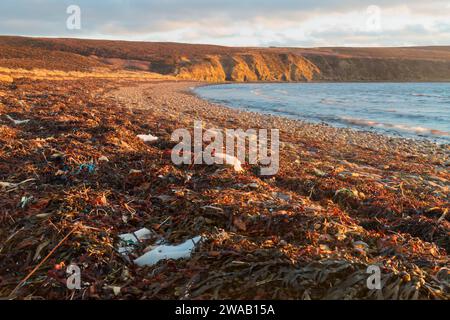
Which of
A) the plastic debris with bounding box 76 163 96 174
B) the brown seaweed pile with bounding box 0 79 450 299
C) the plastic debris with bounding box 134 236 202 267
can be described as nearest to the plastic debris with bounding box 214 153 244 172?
the brown seaweed pile with bounding box 0 79 450 299

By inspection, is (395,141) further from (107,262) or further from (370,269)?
(107,262)

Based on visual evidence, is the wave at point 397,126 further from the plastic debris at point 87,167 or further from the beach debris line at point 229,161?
the plastic debris at point 87,167

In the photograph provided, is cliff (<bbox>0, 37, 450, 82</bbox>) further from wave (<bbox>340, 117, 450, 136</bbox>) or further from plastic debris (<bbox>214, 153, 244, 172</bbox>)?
plastic debris (<bbox>214, 153, 244, 172</bbox>)

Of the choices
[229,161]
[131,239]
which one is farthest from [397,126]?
[131,239]

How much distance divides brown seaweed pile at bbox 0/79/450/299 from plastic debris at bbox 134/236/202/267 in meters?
0.08

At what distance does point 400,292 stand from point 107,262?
233cm

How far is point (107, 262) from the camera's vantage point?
3.07 m

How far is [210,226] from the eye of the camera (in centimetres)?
371

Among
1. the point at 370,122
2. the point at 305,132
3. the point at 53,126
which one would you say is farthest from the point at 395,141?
the point at 53,126

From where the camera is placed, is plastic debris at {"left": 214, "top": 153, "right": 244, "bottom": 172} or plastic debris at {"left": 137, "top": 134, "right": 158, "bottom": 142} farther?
plastic debris at {"left": 137, "top": 134, "right": 158, "bottom": 142}

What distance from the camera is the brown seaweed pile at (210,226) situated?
8.97 ft

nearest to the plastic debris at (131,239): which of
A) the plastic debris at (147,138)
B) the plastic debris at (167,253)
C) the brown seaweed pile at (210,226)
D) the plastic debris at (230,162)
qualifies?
the brown seaweed pile at (210,226)

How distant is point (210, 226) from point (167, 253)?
609mm

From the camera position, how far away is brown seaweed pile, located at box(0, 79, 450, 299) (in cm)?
273
